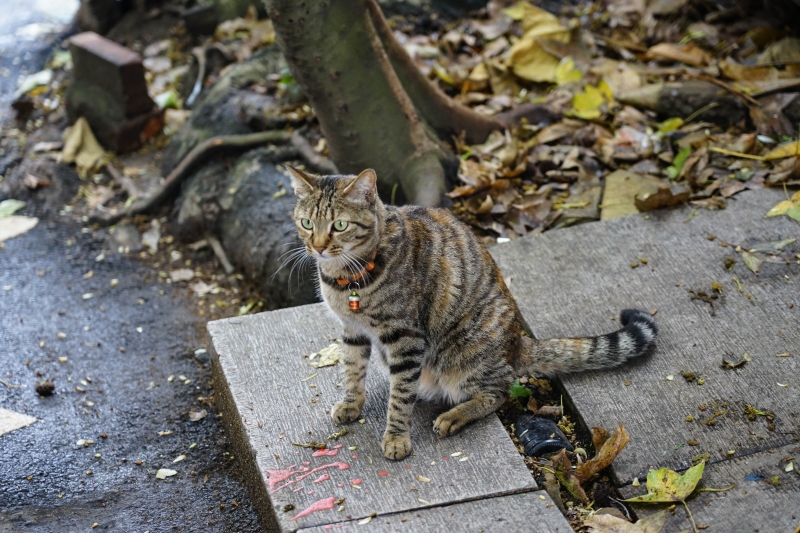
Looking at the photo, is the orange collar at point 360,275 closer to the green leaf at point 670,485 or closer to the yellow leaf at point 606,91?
the green leaf at point 670,485

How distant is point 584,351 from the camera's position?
3424 millimetres

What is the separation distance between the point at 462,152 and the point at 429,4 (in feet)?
8.74

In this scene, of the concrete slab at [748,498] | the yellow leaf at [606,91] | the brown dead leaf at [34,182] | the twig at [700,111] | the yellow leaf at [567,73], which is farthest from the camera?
the brown dead leaf at [34,182]

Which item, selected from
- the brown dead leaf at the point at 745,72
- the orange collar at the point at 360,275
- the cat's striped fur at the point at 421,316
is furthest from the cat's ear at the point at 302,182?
the brown dead leaf at the point at 745,72

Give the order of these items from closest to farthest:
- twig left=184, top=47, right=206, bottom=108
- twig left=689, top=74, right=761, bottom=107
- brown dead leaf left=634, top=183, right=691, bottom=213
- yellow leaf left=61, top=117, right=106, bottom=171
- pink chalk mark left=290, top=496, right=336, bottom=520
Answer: pink chalk mark left=290, top=496, right=336, bottom=520 → brown dead leaf left=634, top=183, right=691, bottom=213 → twig left=689, top=74, right=761, bottom=107 → yellow leaf left=61, top=117, right=106, bottom=171 → twig left=184, top=47, right=206, bottom=108

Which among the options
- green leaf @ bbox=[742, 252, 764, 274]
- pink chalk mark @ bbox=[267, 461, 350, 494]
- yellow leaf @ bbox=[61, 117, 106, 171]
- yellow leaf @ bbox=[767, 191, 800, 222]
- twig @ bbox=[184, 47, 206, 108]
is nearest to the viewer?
pink chalk mark @ bbox=[267, 461, 350, 494]

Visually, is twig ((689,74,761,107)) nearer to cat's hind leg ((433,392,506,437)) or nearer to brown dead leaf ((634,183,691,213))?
brown dead leaf ((634,183,691,213))

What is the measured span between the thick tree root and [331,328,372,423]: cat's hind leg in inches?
82.5

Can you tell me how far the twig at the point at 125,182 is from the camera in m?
6.19

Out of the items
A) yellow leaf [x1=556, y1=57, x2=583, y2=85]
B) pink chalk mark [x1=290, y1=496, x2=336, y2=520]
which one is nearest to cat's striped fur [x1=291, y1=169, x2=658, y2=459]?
pink chalk mark [x1=290, y1=496, x2=336, y2=520]

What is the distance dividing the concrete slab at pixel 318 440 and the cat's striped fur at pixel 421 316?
90 millimetres

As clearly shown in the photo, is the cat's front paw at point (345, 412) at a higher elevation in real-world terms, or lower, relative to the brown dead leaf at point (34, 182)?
higher

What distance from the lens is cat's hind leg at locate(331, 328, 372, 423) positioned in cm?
333

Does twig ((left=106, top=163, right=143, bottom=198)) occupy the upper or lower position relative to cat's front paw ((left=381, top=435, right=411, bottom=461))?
lower
